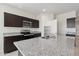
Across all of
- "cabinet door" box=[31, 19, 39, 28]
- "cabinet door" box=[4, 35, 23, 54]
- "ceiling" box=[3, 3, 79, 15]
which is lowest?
"cabinet door" box=[4, 35, 23, 54]

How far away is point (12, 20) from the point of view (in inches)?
75.5

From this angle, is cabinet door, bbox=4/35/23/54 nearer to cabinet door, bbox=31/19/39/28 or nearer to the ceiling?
cabinet door, bbox=31/19/39/28

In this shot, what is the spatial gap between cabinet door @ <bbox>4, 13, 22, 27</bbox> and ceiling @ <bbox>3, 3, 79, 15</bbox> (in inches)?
9.4

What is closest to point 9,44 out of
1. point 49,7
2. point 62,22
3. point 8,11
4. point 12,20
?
point 12,20

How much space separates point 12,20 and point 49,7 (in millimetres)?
887

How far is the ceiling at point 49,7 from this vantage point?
174cm

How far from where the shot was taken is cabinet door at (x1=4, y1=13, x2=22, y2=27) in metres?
1.80

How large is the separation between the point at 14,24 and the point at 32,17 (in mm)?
451

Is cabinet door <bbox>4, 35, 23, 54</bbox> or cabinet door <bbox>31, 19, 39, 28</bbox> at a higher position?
cabinet door <bbox>31, 19, 39, 28</bbox>

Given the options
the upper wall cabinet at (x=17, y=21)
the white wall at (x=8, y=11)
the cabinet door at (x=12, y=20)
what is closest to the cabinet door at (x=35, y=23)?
the upper wall cabinet at (x=17, y=21)

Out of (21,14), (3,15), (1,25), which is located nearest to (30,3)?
(21,14)

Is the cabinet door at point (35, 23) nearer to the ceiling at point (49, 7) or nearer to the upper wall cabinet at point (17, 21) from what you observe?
the upper wall cabinet at point (17, 21)

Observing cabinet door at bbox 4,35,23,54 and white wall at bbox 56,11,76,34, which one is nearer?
cabinet door at bbox 4,35,23,54

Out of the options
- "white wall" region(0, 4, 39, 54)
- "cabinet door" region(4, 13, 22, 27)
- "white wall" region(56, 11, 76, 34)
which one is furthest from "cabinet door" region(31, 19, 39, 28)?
"white wall" region(56, 11, 76, 34)
